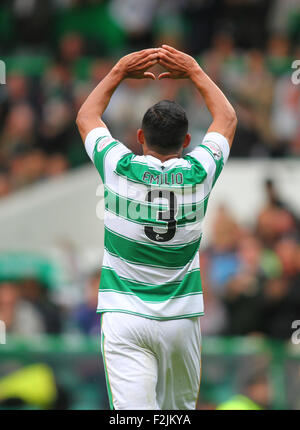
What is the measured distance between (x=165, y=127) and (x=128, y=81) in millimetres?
8273

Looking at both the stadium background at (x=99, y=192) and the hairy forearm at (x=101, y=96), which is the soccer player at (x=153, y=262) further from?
the stadium background at (x=99, y=192)

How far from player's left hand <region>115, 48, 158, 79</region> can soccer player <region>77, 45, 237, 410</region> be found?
0.06ft

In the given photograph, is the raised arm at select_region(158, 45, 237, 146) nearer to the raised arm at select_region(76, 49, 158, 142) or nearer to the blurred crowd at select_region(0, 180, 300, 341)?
the raised arm at select_region(76, 49, 158, 142)

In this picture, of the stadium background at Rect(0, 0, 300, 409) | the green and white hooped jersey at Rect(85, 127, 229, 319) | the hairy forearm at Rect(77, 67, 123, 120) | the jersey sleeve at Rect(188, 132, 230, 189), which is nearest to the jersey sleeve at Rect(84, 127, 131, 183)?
the green and white hooped jersey at Rect(85, 127, 229, 319)

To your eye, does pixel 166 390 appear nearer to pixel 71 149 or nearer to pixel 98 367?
pixel 98 367

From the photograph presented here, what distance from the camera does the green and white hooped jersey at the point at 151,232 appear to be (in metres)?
4.79

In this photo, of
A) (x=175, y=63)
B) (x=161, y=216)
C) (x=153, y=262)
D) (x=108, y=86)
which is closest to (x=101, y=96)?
(x=108, y=86)

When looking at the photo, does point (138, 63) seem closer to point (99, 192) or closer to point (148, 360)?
point (148, 360)

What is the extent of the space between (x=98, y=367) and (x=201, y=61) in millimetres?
6137

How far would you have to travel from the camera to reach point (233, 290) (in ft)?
31.6

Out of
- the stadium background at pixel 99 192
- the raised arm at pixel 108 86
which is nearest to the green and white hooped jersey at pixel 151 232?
the raised arm at pixel 108 86

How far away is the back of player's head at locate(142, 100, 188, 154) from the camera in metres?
4.79
